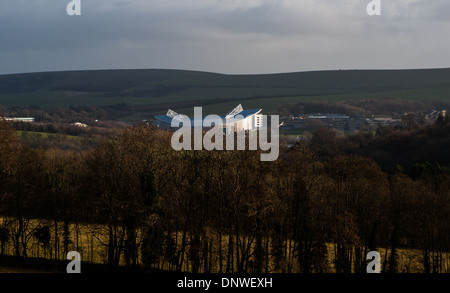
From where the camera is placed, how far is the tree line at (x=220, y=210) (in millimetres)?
47938

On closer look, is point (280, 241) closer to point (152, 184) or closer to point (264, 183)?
point (264, 183)

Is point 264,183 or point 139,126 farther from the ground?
point 139,126

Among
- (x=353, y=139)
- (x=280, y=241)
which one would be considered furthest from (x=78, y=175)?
(x=353, y=139)

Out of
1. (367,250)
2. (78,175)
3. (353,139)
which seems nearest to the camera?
(367,250)

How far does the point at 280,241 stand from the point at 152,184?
1142cm

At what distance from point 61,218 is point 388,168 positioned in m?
68.3

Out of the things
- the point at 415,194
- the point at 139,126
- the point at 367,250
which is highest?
the point at 139,126

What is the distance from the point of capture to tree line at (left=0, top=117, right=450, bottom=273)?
157 feet

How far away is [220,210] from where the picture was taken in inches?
1993
